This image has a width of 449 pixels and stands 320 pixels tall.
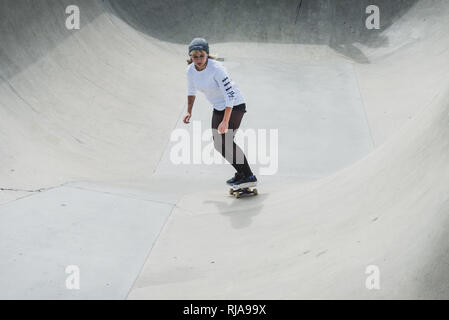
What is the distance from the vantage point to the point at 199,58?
513 cm

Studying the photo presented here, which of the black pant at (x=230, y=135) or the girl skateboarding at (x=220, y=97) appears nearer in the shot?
the girl skateboarding at (x=220, y=97)

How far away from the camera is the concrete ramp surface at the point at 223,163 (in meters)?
3.60

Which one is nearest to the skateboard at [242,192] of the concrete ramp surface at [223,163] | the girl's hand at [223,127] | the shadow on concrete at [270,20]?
the concrete ramp surface at [223,163]

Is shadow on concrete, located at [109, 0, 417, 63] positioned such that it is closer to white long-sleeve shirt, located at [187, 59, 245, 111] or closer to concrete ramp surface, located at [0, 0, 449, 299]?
concrete ramp surface, located at [0, 0, 449, 299]

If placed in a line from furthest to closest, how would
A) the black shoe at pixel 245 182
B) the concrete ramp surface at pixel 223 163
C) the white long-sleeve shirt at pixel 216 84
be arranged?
the black shoe at pixel 245 182 → the white long-sleeve shirt at pixel 216 84 → the concrete ramp surface at pixel 223 163

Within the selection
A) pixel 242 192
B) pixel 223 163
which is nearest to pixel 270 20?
pixel 223 163

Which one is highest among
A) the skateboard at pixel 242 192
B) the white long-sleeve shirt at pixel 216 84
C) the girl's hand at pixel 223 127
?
the white long-sleeve shirt at pixel 216 84

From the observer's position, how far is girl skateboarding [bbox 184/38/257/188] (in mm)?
5188

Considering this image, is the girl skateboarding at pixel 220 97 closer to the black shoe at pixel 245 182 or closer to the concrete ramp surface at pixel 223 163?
the black shoe at pixel 245 182

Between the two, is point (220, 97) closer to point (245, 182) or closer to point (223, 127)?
point (223, 127)

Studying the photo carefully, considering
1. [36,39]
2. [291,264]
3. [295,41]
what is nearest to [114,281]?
[291,264]

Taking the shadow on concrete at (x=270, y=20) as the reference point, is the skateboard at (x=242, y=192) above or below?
below

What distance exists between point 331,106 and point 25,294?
6.85 meters

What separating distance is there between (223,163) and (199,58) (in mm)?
2609
